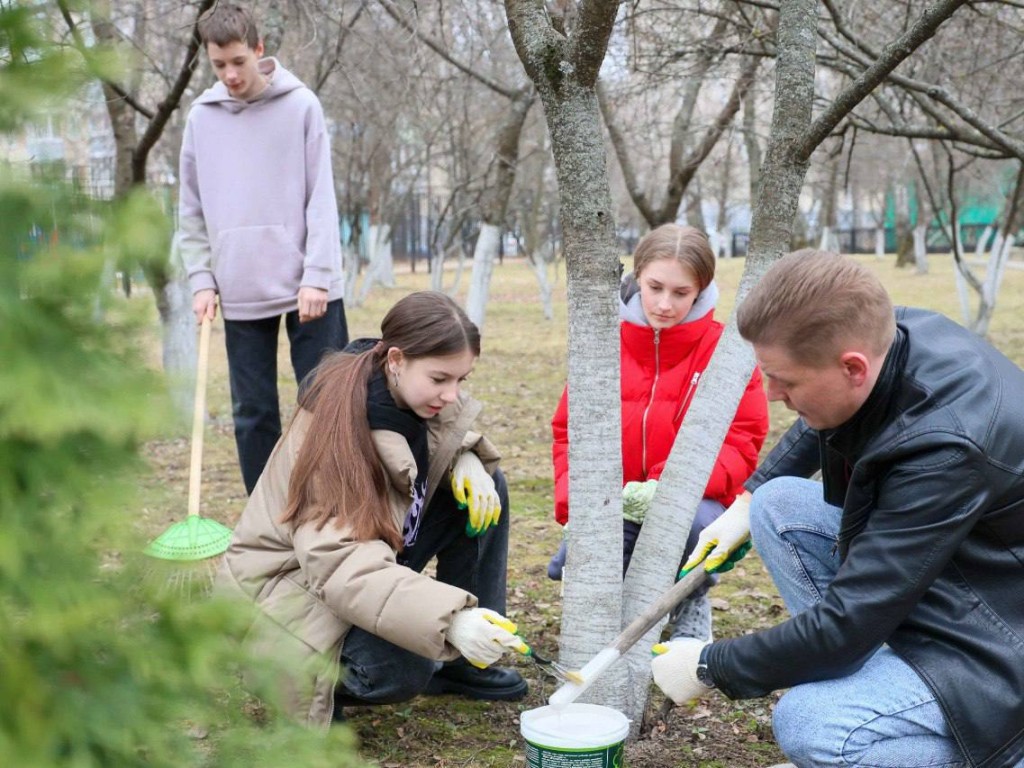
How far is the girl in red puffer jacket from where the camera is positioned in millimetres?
3180

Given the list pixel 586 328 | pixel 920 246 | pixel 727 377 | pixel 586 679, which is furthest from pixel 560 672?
pixel 920 246

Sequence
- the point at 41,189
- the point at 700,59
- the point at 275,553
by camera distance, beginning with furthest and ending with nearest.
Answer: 1. the point at 700,59
2. the point at 275,553
3. the point at 41,189

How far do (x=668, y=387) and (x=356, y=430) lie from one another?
1184 mm

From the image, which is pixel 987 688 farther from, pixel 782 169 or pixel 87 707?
pixel 87 707

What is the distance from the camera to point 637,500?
10.4ft

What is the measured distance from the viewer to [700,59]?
5.91 m

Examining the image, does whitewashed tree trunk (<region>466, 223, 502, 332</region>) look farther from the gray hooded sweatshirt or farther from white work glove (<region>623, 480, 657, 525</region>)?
white work glove (<region>623, 480, 657, 525</region>)

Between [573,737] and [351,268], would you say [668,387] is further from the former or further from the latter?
[351,268]

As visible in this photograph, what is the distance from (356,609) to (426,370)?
59 centimetres

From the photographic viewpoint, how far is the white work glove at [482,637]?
228 centimetres

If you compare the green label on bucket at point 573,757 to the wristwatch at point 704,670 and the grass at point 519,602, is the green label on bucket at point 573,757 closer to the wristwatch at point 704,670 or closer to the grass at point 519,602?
the wristwatch at point 704,670

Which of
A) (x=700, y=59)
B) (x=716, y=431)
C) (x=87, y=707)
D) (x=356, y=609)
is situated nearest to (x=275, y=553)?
(x=356, y=609)

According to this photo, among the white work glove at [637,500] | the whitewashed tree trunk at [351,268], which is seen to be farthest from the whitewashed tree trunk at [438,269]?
the white work glove at [637,500]

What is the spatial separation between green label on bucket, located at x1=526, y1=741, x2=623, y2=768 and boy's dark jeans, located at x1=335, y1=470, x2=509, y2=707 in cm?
48
